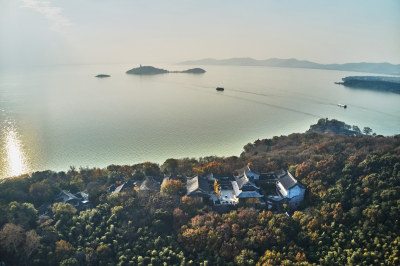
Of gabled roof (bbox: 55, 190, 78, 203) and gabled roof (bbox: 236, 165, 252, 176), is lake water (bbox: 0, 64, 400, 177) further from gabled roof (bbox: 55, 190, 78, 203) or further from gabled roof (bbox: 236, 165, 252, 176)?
gabled roof (bbox: 236, 165, 252, 176)

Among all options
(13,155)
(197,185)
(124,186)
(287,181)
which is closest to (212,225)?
(197,185)

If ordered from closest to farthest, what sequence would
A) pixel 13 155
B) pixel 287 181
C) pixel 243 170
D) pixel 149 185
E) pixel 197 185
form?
pixel 287 181, pixel 197 185, pixel 149 185, pixel 243 170, pixel 13 155

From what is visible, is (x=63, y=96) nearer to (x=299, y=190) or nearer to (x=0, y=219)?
(x=0, y=219)

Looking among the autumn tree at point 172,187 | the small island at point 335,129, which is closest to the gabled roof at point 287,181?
the autumn tree at point 172,187

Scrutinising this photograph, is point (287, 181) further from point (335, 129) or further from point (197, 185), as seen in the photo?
point (335, 129)

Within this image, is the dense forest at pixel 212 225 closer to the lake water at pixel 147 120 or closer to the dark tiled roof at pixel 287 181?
the dark tiled roof at pixel 287 181

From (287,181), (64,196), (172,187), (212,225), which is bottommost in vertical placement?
(64,196)

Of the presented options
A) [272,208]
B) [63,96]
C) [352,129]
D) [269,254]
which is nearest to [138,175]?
[272,208]

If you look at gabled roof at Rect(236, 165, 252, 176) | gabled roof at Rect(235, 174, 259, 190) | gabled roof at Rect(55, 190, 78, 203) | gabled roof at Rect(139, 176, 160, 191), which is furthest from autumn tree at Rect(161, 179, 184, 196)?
gabled roof at Rect(55, 190, 78, 203)
